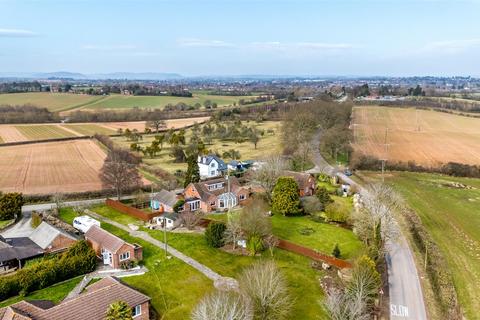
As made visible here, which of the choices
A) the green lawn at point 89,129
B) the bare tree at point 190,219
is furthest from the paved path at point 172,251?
the green lawn at point 89,129

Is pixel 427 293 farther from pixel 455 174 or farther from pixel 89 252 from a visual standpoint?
pixel 455 174

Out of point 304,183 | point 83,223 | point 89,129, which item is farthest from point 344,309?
point 89,129

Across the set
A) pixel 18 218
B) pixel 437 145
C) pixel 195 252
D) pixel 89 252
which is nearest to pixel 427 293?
pixel 195 252

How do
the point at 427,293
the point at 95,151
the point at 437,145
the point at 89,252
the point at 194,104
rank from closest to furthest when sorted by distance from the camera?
the point at 427,293, the point at 89,252, the point at 95,151, the point at 437,145, the point at 194,104

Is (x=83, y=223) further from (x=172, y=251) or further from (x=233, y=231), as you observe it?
(x=233, y=231)

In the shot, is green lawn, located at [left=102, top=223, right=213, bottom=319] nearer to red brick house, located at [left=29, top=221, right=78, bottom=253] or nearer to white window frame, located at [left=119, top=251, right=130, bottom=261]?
white window frame, located at [left=119, top=251, right=130, bottom=261]

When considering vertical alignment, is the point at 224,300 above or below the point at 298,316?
above

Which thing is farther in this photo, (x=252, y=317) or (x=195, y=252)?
(x=195, y=252)

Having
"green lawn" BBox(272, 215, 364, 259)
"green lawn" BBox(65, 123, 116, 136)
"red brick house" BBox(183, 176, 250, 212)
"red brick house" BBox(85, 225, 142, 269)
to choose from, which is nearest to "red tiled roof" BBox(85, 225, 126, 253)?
"red brick house" BBox(85, 225, 142, 269)
